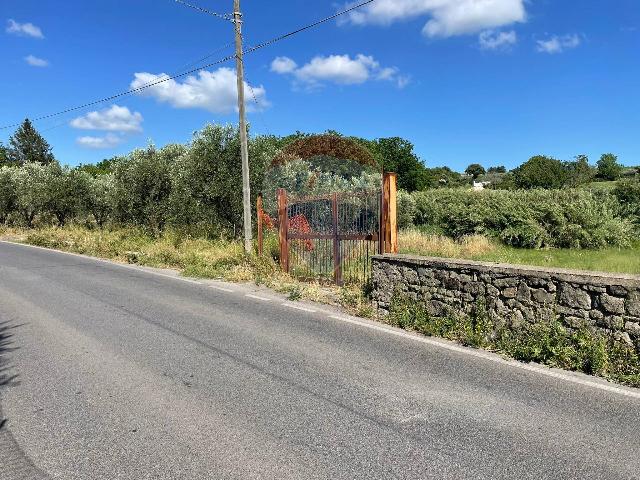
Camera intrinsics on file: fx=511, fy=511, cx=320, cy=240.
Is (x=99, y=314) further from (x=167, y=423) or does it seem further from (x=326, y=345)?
Answer: (x=167, y=423)

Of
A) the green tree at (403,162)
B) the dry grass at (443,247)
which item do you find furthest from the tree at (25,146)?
the dry grass at (443,247)

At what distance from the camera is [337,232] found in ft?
34.6

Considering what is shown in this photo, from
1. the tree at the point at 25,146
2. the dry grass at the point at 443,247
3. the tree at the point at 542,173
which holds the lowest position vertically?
the dry grass at the point at 443,247

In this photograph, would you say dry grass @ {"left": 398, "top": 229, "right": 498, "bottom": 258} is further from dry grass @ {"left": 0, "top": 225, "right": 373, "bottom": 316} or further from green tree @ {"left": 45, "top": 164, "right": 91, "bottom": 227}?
green tree @ {"left": 45, "top": 164, "right": 91, "bottom": 227}

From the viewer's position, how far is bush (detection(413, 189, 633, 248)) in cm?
1947

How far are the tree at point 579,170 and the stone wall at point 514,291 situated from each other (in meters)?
66.2

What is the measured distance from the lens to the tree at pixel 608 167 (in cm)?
7010

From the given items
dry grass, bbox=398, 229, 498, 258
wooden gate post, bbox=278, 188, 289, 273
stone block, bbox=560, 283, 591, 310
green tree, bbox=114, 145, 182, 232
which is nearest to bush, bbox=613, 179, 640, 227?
dry grass, bbox=398, 229, 498, 258

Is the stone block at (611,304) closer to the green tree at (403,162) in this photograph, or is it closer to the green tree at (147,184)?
the green tree at (147,184)

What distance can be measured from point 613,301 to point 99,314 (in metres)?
7.49

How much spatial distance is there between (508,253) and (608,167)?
66590 millimetres

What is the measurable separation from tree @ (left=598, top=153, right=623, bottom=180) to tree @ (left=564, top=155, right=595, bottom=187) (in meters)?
2.48

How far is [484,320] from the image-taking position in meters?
6.43

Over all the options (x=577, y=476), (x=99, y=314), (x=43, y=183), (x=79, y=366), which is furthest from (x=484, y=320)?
(x=43, y=183)
